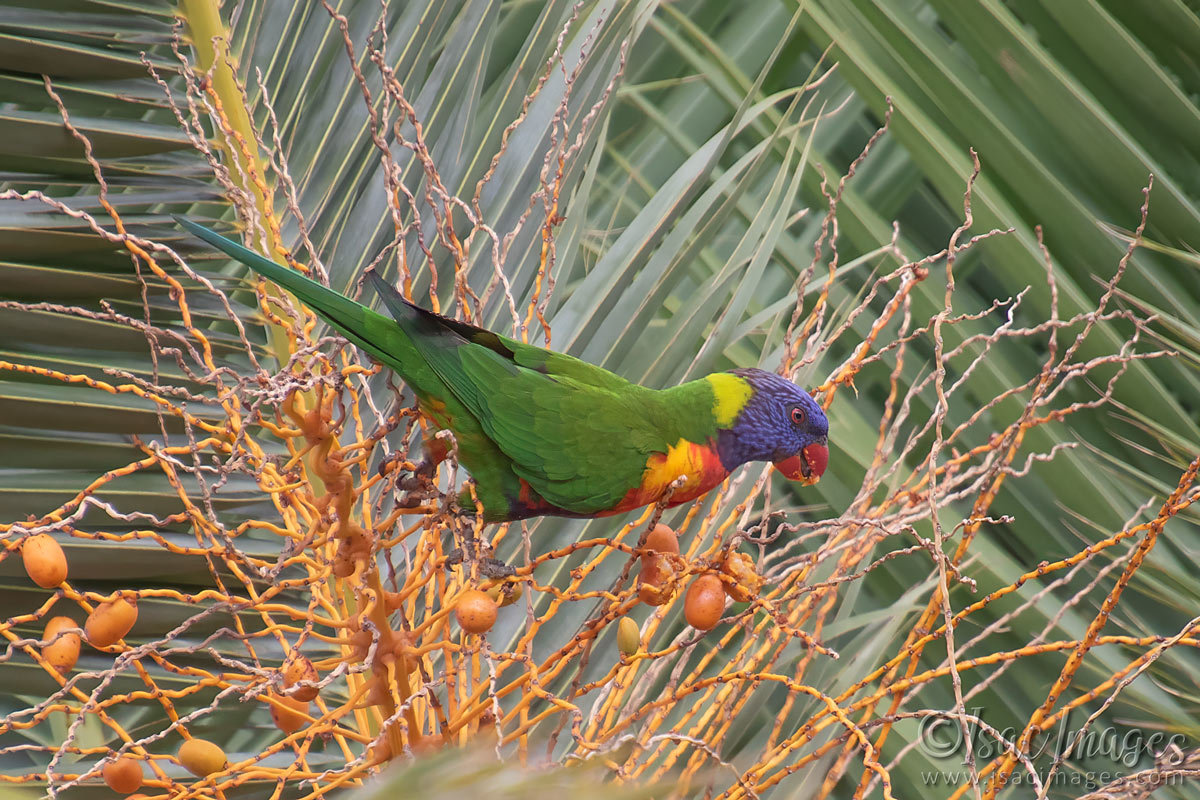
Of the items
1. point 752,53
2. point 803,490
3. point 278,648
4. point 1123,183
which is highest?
point 1123,183

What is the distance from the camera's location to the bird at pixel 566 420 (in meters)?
1.07

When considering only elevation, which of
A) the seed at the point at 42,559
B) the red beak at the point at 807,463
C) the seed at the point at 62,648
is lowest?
the seed at the point at 62,648

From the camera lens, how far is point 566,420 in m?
1.10

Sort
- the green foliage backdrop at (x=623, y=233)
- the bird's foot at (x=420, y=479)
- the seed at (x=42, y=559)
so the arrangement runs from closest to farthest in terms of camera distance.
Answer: the seed at (x=42, y=559), the bird's foot at (x=420, y=479), the green foliage backdrop at (x=623, y=233)

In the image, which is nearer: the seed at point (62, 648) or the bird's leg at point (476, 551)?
the seed at point (62, 648)

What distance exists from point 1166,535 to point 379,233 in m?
1.12

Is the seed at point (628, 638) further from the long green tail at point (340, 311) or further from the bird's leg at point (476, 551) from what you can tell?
the long green tail at point (340, 311)

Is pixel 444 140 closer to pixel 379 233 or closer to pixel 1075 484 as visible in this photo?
pixel 379 233

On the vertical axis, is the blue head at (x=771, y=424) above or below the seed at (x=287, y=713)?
above

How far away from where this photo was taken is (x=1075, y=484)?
138 centimetres

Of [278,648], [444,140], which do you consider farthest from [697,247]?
[278,648]

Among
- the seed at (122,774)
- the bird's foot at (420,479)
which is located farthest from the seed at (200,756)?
the bird's foot at (420,479)

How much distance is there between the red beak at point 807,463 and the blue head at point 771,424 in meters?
0.02

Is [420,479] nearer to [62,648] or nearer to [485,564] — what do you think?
[485,564]
